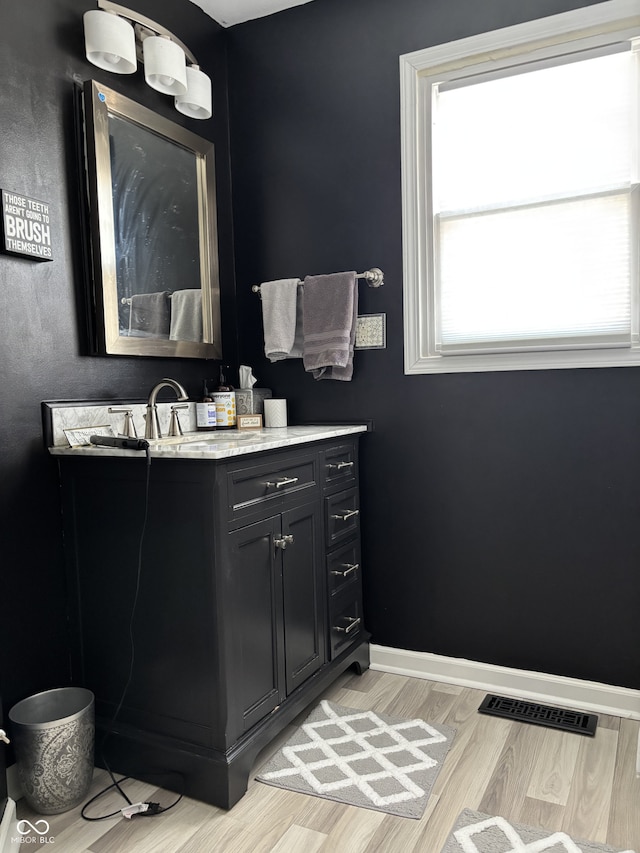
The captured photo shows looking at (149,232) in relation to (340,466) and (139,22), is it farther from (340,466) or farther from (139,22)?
(340,466)

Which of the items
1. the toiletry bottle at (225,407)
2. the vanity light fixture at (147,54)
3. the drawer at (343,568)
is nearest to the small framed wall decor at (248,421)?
the toiletry bottle at (225,407)

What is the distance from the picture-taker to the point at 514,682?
2.30m

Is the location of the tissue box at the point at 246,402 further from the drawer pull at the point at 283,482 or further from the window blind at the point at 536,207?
the window blind at the point at 536,207

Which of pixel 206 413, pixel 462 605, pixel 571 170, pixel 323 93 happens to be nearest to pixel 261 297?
pixel 206 413

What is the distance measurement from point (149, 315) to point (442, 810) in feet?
5.75

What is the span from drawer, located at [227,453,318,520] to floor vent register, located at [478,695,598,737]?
97 centimetres

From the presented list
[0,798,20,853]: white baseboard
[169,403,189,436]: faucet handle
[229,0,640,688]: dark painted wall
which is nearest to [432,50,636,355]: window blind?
[229,0,640,688]: dark painted wall

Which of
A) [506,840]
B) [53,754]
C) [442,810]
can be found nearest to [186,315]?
[53,754]

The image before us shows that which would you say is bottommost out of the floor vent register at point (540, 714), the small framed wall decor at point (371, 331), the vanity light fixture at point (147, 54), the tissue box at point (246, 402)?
the floor vent register at point (540, 714)

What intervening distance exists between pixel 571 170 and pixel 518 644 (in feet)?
5.47

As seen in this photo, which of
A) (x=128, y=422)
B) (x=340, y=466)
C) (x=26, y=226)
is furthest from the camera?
(x=340, y=466)

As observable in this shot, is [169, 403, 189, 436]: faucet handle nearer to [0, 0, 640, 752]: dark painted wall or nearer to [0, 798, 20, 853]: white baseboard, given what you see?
[0, 0, 640, 752]: dark painted wall

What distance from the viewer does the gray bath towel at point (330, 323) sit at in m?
2.43

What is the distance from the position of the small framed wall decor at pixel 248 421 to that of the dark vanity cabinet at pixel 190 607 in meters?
0.46
